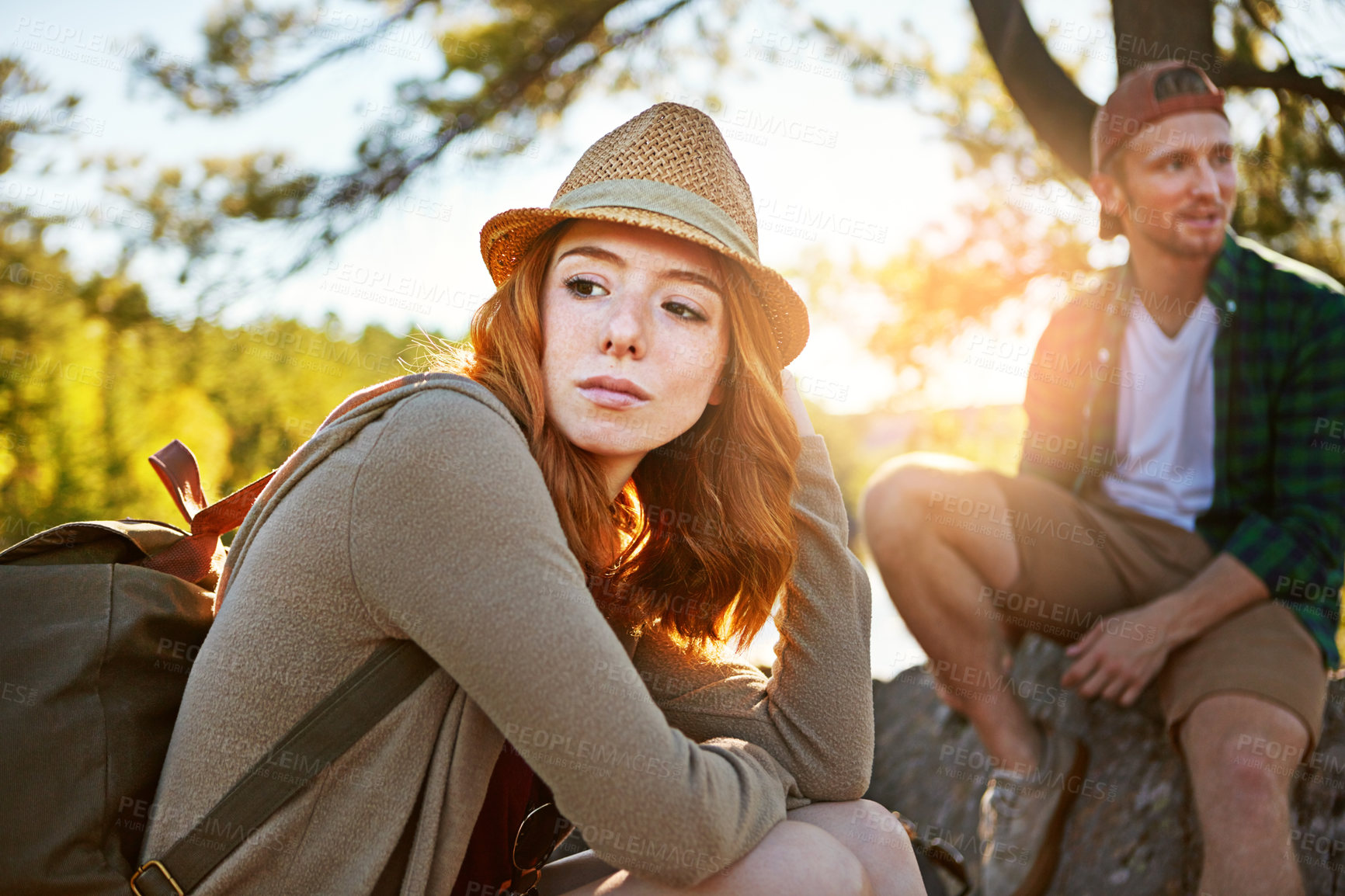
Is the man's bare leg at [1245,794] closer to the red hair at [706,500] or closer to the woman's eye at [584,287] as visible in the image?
the red hair at [706,500]

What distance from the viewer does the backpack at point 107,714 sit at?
3.72 ft

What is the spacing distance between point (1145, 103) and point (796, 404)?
6.15 ft

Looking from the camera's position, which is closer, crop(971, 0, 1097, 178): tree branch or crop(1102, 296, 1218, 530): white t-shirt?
crop(1102, 296, 1218, 530): white t-shirt

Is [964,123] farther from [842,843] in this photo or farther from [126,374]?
[126,374]

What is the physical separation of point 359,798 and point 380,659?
19cm

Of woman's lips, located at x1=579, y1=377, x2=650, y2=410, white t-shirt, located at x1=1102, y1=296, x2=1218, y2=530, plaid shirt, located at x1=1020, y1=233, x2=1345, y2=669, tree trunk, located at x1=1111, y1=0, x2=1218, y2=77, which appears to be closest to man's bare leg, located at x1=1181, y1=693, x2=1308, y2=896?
plaid shirt, located at x1=1020, y1=233, x2=1345, y2=669

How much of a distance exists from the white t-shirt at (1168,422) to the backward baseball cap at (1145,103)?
19.4 inches

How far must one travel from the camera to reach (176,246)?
4.29 metres

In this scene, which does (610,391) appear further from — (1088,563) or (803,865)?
(1088,563)

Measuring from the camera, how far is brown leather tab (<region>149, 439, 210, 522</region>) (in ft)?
5.41

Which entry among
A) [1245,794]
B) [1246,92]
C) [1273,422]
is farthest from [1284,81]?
[1245,794]

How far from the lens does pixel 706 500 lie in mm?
1989

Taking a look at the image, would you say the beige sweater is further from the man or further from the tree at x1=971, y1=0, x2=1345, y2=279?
the tree at x1=971, y1=0, x2=1345, y2=279

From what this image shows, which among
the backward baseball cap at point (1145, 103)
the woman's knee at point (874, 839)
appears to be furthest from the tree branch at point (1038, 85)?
the woman's knee at point (874, 839)
